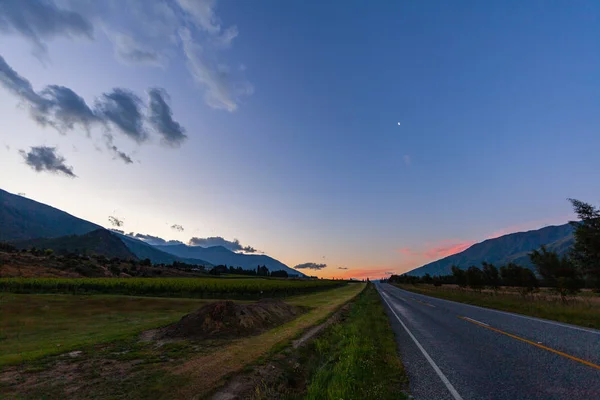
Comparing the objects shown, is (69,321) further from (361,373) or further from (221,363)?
(361,373)

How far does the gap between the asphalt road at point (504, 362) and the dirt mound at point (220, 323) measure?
1033 centimetres

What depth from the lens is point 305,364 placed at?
452 inches

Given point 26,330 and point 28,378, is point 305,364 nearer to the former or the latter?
point 28,378

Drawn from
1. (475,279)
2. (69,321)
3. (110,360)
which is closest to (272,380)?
(110,360)

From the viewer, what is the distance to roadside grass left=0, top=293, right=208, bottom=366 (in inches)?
599

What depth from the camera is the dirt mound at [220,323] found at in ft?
59.8

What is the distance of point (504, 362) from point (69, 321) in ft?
94.5

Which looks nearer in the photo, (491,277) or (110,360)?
(110,360)

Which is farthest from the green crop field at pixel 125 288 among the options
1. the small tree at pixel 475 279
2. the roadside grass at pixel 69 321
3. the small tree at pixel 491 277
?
the small tree at pixel 491 277

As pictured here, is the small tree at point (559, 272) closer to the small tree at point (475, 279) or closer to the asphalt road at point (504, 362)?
the small tree at point (475, 279)

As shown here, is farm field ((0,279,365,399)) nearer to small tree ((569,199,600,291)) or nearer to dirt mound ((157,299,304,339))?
dirt mound ((157,299,304,339))

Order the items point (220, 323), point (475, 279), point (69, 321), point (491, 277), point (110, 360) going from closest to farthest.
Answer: point (110, 360) < point (220, 323) < point (69, 321) < point (475, 279) < point (491, 277)

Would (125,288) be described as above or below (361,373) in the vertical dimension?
above

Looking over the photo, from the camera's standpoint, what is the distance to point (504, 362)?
902 cm
